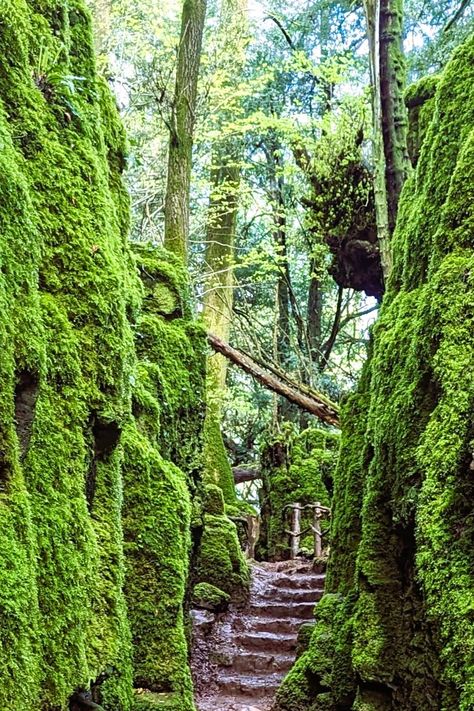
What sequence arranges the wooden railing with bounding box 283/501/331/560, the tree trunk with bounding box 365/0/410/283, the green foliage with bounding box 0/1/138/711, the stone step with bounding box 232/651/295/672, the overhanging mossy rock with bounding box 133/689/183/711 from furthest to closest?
the wooden railing with bounding box 283/501/331/560 → the stone step with bounding box 232/651/295/672 → the tree trunk with bounding box 365/0/410/283 → the overhanging mossy rock with bounding box 133/689/183/711 → the green foliage with bounding box 0/1/138/711

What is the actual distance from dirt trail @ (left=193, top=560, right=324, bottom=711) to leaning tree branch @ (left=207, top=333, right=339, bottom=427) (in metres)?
3.30

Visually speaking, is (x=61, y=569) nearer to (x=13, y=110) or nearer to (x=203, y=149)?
(x=13, y=110)

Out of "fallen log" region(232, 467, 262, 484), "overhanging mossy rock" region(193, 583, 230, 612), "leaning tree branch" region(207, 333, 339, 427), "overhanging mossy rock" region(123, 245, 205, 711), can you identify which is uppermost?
"leaning tree branch" region(207, 333, 339, 427)

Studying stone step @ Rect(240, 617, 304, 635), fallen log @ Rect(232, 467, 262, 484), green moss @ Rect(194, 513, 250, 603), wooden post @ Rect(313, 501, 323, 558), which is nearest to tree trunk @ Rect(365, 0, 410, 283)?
green moss @ Rect(194, 513, 250, 603)

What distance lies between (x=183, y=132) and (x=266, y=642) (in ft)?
26.8

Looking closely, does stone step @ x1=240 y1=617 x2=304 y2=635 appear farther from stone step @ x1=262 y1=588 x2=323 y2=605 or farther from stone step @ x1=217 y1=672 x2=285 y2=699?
stone step @ x1=217 y1=672 x2=285 y2=699

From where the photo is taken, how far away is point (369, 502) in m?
4.80

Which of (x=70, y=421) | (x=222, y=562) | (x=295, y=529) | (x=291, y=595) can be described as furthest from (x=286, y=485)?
(x=70, y=421)

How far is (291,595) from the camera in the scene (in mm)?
11680

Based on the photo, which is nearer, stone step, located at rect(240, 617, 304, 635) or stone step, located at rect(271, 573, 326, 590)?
stone step, located at rect(240, 617, 304, 635)

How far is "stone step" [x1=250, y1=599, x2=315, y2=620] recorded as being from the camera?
11.0 meters

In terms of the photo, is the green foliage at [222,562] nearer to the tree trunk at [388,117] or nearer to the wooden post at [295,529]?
the wooden post at [295,529]

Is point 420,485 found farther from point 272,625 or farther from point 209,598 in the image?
point 272,625

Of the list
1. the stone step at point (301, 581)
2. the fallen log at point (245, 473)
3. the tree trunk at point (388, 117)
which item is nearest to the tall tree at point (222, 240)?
the stone step at point (301, 581)
